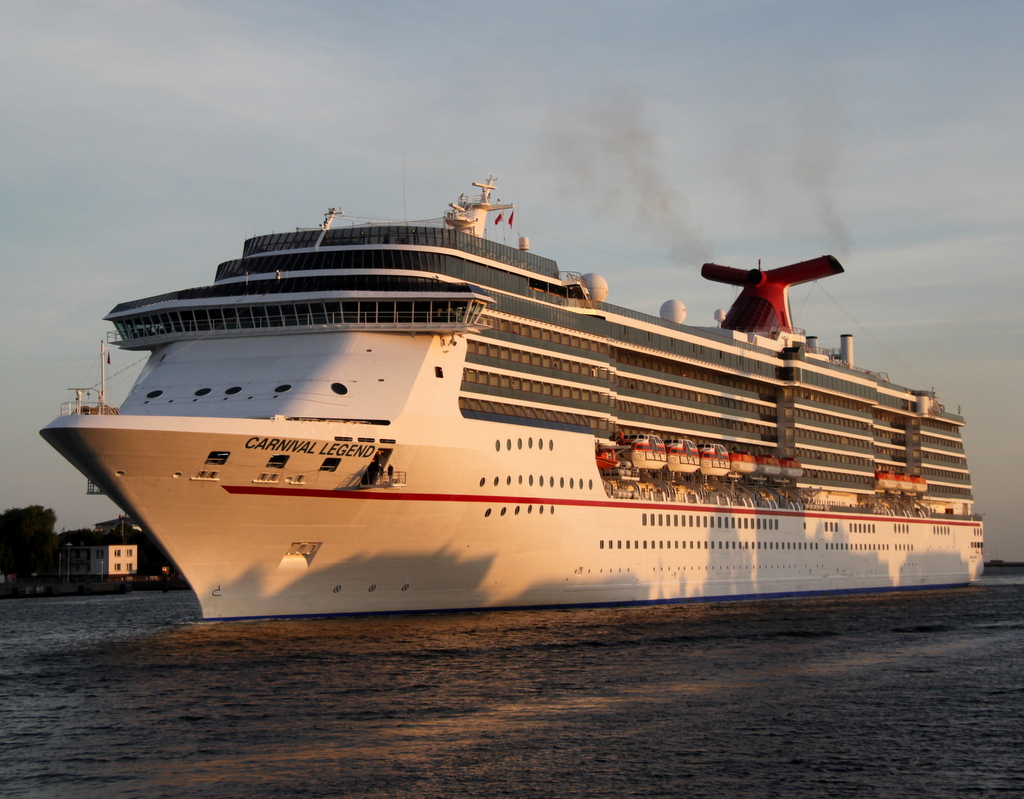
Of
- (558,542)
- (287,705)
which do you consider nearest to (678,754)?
(287,705)

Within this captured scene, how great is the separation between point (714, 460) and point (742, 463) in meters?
3.15

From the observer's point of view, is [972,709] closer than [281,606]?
Yes

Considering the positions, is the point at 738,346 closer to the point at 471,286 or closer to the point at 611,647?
the point at 471,286

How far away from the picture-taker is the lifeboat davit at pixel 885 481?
241 feet

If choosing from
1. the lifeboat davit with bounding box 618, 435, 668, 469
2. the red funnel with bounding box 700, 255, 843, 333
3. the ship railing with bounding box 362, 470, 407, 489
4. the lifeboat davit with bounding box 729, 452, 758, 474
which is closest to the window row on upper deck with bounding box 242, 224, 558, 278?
the ship railing with bounding box 362, 470, 407, 489

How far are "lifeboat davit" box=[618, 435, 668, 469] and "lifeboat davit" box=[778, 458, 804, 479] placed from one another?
45.5 ft

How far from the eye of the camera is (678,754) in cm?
2081

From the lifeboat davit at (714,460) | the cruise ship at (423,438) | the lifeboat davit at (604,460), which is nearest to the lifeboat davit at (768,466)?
the cruise ship at (423,438)

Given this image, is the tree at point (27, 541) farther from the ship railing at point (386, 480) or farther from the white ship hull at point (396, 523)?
the ship railing at point (386, 480)

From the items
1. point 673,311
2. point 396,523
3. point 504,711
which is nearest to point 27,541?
point 673,311

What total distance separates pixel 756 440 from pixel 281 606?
3298 cm

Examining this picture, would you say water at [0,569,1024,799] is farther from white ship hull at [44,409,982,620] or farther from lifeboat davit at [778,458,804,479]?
lifeboat davit at [778,458,804,479]

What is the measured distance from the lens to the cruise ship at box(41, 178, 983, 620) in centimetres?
3388

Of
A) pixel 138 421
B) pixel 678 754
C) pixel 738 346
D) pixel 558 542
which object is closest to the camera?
pixel 678 754
